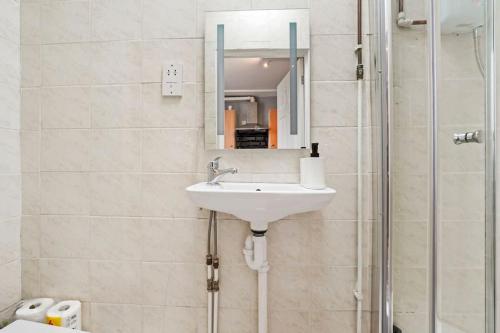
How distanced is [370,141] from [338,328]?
0.87m

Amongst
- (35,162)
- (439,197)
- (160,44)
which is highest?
(160,44)

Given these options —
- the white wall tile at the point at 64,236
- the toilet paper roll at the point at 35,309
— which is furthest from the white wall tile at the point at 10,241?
the toilet paper roll at the point at 35,309

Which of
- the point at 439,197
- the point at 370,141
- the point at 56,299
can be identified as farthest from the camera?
the point at 56,299

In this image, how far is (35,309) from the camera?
117 centimetres

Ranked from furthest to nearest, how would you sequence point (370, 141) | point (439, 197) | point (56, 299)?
point (56, 299) → point (370, 141) → point (439, 197)

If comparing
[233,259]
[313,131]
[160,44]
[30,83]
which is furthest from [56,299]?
[313,131]

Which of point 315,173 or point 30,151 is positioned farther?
point 30,151

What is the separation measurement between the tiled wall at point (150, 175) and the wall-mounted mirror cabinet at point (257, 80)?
51mm

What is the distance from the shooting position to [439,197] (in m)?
0.79

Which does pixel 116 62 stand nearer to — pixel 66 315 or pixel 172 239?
pixel 172 239

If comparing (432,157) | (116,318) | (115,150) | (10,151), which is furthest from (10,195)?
(432,157)

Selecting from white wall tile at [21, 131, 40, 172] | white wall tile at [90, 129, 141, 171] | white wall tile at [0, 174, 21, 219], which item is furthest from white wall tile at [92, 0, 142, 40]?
white wall tile at [0, 174, 21, 219]

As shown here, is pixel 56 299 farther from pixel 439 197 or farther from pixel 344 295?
pixel 439 197

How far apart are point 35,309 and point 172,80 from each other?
1197 mm
